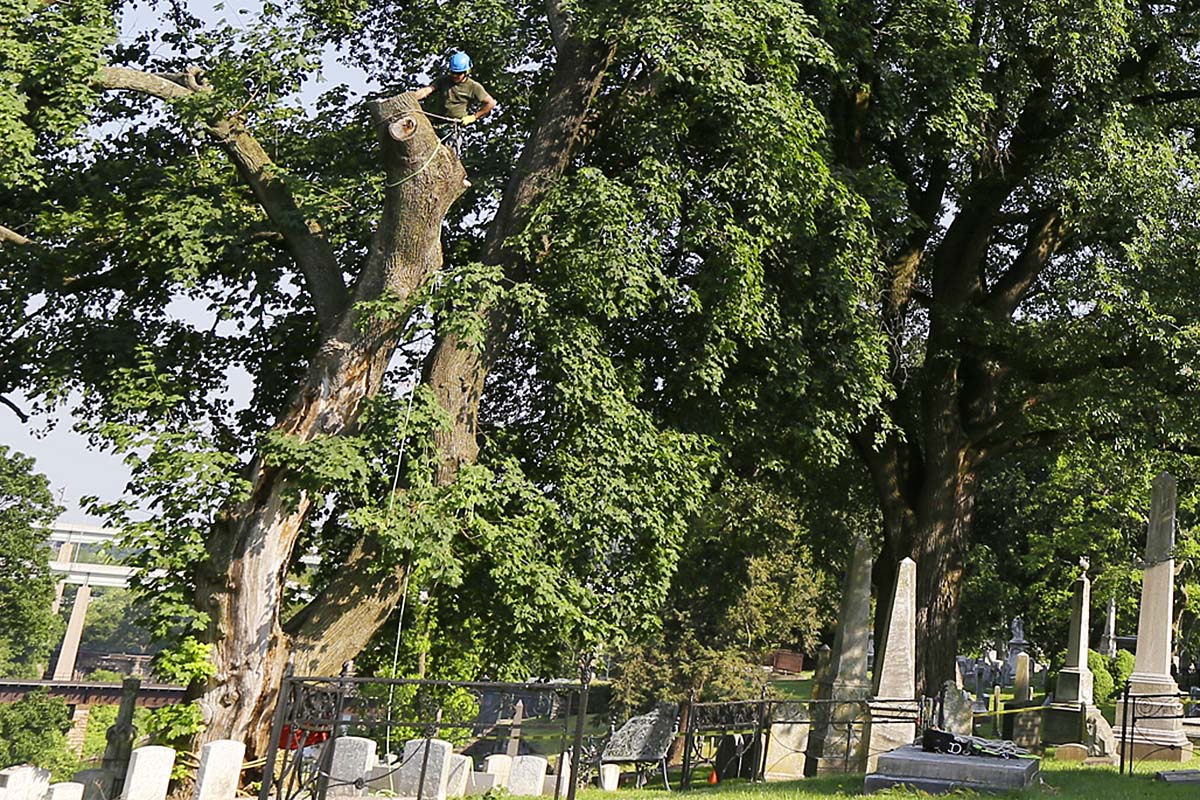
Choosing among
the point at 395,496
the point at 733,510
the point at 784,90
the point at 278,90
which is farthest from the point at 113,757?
the point at 733,510

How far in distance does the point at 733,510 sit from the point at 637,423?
13.7 meters

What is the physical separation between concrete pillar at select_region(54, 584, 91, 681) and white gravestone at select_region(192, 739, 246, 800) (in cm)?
7704

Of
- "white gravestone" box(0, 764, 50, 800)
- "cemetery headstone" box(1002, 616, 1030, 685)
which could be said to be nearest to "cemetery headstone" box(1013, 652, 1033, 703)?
"cemetery headstone" box(1002, 616, 1030, 685)

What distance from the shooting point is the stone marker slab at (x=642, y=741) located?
829 inches

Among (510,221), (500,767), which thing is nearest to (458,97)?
(510,221)

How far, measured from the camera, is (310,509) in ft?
42.2

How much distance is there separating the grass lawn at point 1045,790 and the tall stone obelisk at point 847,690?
7.71ft

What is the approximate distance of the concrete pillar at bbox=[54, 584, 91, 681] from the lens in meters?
78.9

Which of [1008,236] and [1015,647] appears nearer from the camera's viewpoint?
[1008,236]

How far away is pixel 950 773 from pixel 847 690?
6149 millimetres

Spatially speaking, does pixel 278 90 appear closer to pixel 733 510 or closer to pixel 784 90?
pixel 784 90

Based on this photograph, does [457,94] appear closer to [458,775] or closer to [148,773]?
[458,775]

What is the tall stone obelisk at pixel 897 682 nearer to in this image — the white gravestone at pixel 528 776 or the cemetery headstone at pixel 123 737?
the white gravestone at pixel 528 776

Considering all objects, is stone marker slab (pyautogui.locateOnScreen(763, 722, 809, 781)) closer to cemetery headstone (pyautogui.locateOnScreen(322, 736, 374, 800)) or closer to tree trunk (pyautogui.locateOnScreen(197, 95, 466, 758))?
tree trunk (pyautogui.locateOnScreen(197, 95, 466, 758))
